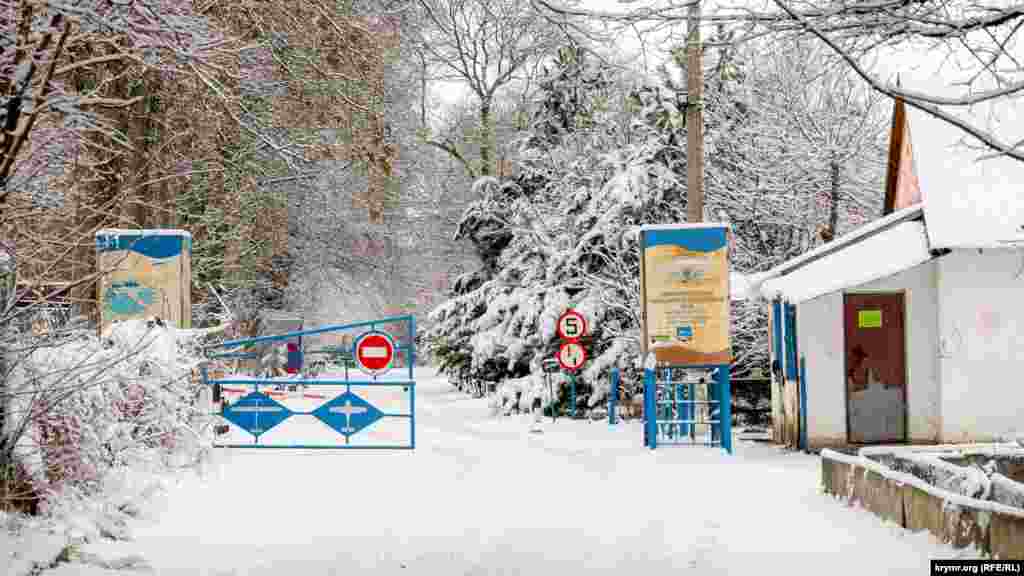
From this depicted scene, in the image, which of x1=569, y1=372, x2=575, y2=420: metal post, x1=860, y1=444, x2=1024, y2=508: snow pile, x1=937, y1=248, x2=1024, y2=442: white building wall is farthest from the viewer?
x1=569, y1=372, x2=575, y2=420: metal post

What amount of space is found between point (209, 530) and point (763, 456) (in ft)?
32.0

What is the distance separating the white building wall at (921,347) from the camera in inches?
715

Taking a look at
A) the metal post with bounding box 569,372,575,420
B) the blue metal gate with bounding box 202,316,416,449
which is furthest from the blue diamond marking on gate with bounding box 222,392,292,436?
the metal post with bounding box 569,372,575,420

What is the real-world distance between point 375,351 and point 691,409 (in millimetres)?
5545

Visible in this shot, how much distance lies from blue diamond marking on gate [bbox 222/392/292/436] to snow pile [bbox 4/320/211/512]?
3.33m

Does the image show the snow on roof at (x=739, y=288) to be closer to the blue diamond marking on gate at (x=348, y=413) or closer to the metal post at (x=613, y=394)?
the metal post at (x=613, y=394)

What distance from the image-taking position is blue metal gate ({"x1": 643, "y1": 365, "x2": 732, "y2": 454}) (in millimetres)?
18312

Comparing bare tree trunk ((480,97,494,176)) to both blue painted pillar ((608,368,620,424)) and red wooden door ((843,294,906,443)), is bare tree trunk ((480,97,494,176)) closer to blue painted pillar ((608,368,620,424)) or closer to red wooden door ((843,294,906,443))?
blue painted pillar ((608,368,620,424))

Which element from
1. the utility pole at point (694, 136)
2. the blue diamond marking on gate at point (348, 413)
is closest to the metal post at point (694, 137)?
the utility pole at point (694, 136)

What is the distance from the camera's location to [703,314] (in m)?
18.3

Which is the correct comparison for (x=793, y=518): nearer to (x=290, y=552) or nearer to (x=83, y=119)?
(x=290, y=552)

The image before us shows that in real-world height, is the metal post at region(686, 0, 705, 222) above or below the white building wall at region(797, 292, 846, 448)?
above

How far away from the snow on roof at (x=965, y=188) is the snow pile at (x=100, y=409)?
10.00 meters

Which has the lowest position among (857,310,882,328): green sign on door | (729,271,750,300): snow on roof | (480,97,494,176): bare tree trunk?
(857,310,882,328): green sign on door
